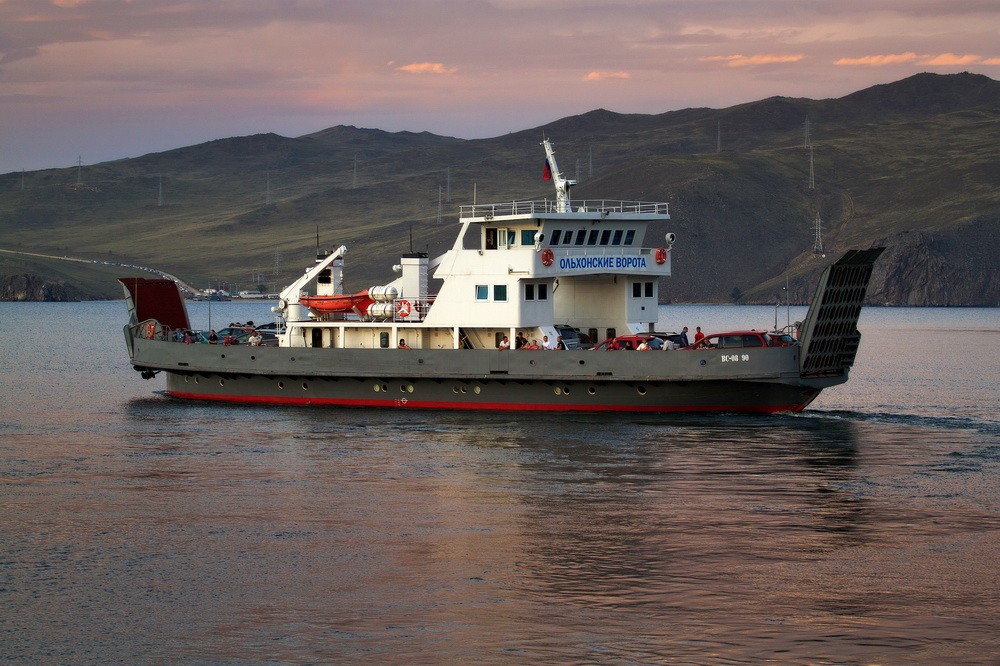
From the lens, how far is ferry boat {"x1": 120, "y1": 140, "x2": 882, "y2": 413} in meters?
40.3

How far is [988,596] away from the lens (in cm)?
2086

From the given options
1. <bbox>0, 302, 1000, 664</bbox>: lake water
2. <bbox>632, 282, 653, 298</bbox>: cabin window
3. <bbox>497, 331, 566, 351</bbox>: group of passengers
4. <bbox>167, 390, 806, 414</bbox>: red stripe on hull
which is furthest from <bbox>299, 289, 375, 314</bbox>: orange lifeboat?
<bbox>632, 282, 653, 298</bbox>: cabin window

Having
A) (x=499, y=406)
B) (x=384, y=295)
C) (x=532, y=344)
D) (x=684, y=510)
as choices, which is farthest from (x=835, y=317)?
(x=384, y=295)

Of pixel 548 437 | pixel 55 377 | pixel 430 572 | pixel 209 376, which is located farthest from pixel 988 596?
pixel 55 377

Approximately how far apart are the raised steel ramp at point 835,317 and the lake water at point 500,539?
1986 millimetres

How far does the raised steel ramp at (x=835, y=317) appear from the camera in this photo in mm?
39594

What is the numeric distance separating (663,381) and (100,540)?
1969cm

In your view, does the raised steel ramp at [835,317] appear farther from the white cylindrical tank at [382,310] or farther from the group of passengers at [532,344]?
the white cylindrical tank at [382,310]

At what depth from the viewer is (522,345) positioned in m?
42.8

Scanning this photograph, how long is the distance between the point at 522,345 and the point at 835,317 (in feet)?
31.5

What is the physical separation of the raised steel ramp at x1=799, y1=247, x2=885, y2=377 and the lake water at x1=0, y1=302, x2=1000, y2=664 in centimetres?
199

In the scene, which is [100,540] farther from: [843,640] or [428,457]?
[843,640]

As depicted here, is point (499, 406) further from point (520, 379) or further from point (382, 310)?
point (382, 310)

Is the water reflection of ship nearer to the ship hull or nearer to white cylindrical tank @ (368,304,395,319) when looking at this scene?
the ship hull
